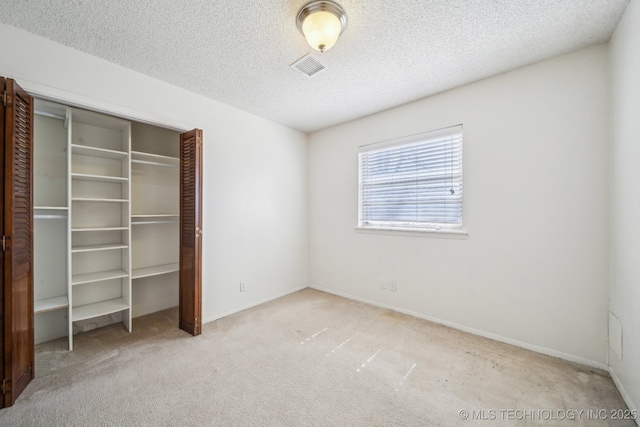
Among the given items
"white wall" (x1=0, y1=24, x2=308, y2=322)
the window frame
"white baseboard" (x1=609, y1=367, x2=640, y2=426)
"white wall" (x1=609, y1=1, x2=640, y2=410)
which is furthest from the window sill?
"white baseboard" (x1=609, y1=367, x2=640, y2=426)

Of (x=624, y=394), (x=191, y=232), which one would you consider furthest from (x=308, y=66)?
(x=624, y=394)

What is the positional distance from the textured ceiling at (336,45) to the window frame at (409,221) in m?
0.46

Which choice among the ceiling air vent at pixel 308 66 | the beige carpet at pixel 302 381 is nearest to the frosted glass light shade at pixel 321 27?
the ceiling air vent at pixel 308 66

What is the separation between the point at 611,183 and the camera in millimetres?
1907

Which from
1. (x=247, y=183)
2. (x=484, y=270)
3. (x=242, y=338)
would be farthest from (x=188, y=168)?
(x=484, y=270)

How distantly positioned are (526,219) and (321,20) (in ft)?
7.60

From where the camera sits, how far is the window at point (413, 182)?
278 cm

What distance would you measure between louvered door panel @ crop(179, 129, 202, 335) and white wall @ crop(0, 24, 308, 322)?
0.78ft

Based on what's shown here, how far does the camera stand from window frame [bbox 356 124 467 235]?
2.69 m

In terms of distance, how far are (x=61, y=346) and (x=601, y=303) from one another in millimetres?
4512

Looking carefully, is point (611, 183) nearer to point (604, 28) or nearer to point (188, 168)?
point (604, 28)

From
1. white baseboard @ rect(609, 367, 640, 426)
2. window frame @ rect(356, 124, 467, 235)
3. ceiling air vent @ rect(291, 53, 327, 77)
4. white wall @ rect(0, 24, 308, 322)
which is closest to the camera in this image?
white baseboard @ rect(609, 367, 640, 426)

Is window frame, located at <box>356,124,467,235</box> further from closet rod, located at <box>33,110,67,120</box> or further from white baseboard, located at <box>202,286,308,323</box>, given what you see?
closet rod, located at <box>33,110,67,120</box>

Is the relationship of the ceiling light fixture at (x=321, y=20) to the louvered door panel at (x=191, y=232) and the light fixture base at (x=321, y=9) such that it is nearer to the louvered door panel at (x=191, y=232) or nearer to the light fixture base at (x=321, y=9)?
the light fixture base at (x=321, y=9)
